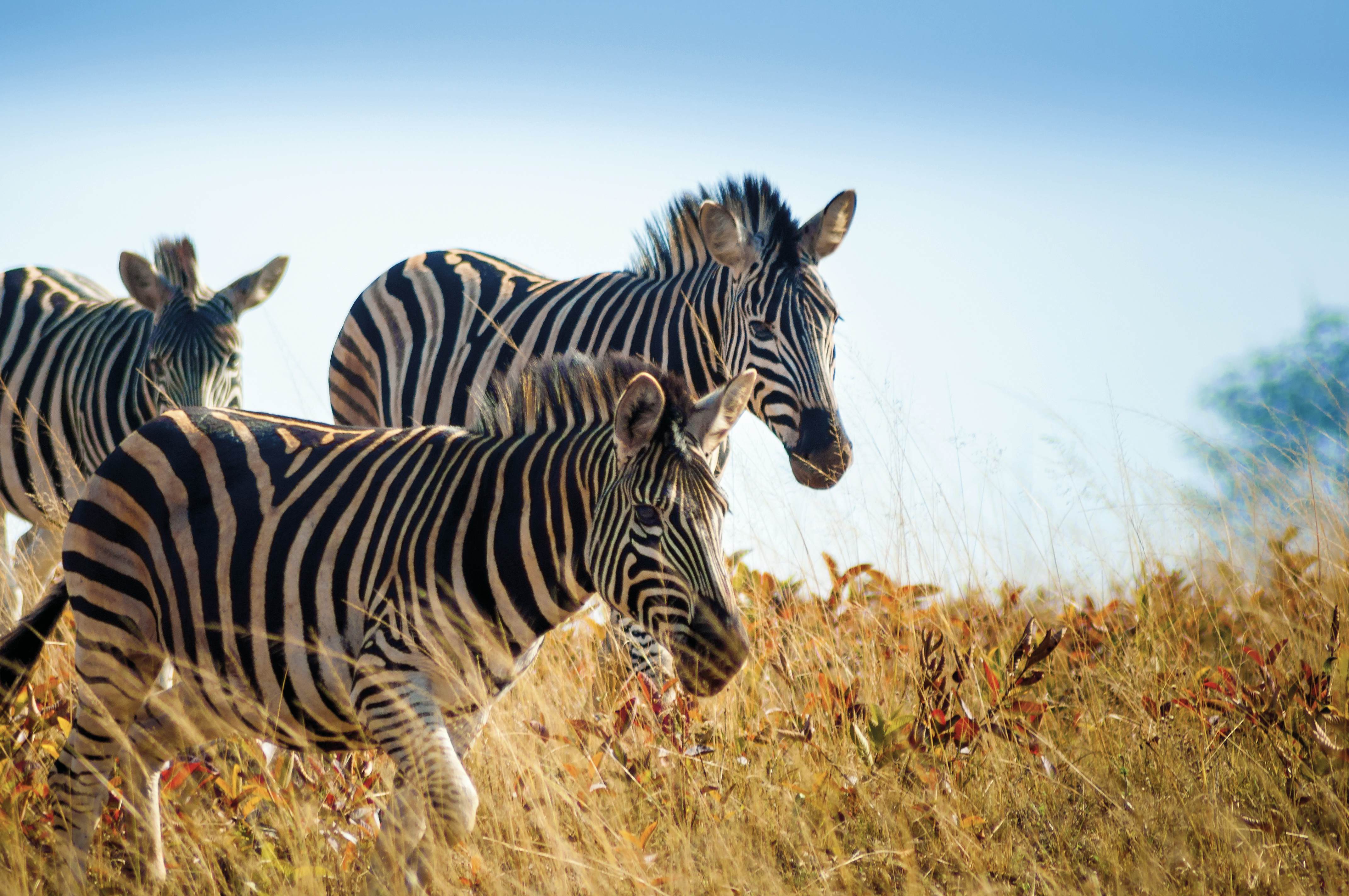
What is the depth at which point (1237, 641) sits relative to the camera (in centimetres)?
484

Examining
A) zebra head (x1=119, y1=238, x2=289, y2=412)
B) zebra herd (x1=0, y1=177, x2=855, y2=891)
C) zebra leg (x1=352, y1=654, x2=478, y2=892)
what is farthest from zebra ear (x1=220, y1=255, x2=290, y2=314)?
zebra leg (x1=352, y1=654, x2=478, y2=892)

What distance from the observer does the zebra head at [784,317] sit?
5672 mm

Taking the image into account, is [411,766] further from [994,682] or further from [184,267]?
[184,267]

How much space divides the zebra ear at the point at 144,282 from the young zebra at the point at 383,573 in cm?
412

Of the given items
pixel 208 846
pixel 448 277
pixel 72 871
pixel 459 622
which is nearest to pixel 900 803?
pixel 459 622

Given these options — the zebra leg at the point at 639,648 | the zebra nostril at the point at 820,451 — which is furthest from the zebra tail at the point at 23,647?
the zebra nostril at the point at 820,451

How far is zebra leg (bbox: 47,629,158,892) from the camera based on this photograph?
3.91 meters

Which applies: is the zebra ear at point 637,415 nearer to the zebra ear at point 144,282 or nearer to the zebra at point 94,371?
the zebra at point 94,371

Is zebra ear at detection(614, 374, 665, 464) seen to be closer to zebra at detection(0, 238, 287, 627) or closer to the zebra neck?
the zebra neck

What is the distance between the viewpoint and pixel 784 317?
5.80 metres

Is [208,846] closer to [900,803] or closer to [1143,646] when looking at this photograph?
[900,803]

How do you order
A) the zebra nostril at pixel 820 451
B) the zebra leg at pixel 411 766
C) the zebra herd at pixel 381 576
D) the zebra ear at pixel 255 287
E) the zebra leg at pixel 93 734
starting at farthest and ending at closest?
the zebra ear at pixel 255 287 < the zebra nostril at pixel 820 451 < the zebra leg at pixel 93 734 < the zebra herd at pixel 381 576 < the zebra leg at pixel 411 766

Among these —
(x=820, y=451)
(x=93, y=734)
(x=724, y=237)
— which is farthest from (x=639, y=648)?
(x=93, y=734)

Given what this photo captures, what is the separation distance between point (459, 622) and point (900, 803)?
1728 mm
